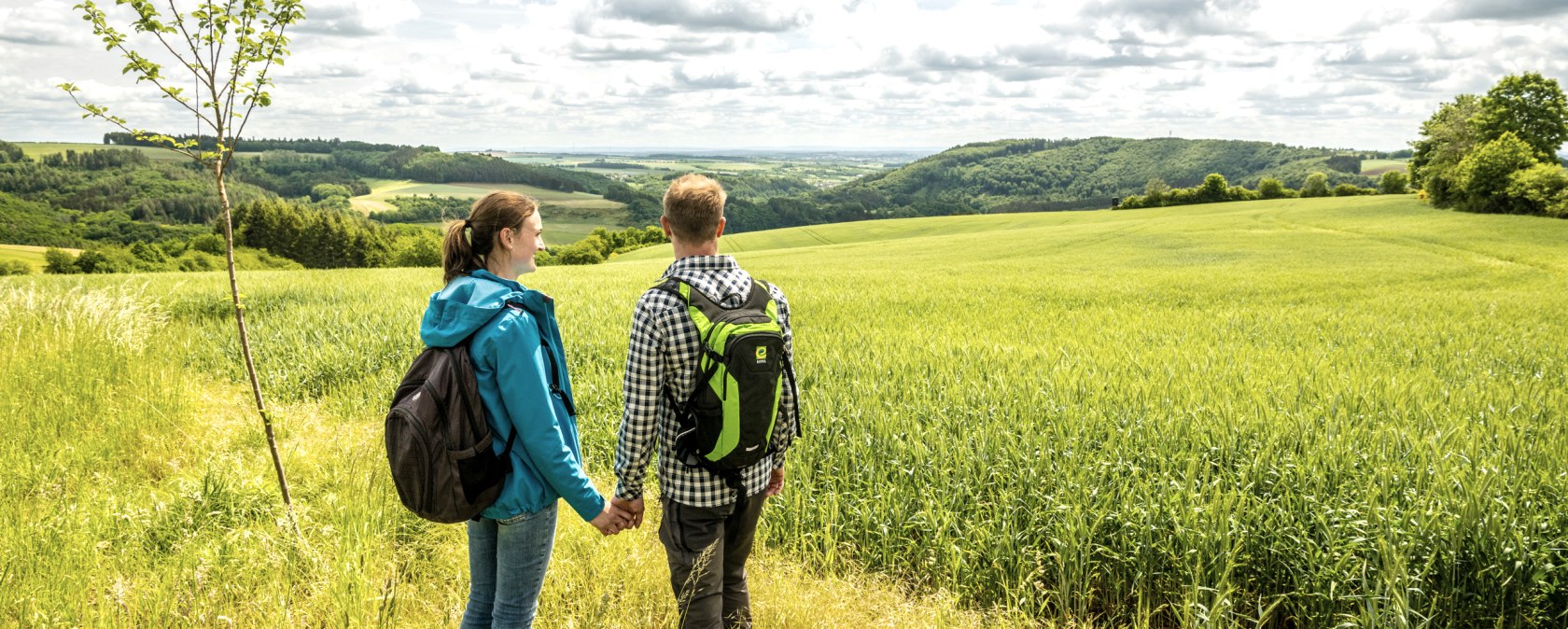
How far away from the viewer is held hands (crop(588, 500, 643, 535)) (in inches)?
106

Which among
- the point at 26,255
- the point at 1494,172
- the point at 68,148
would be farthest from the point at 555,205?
the point at 1494,172

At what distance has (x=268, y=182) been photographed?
128 m

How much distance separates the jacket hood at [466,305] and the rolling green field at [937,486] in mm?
1436

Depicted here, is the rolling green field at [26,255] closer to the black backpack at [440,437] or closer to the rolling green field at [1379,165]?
the black backpack at [440,437]

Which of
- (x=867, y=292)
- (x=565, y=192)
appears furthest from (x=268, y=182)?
(x=867, y=292)

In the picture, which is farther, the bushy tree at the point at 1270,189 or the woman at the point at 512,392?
the bushy tree at the point at 1270,189

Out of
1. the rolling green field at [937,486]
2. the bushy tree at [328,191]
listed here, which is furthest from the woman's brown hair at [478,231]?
the bushy tree at [328,191]

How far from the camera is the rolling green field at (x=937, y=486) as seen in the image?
11.2 feet

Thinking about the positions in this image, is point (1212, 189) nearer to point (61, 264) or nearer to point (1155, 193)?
point (1155, 193)

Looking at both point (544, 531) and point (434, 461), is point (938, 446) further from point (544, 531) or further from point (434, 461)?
point (434, 461)

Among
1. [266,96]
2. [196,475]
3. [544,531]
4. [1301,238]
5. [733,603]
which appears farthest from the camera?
[1301,238]

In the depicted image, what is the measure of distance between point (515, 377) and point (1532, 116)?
71.9 meters

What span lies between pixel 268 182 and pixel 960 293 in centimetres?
14820

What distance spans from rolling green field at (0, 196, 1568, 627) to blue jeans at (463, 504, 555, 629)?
655 mm
